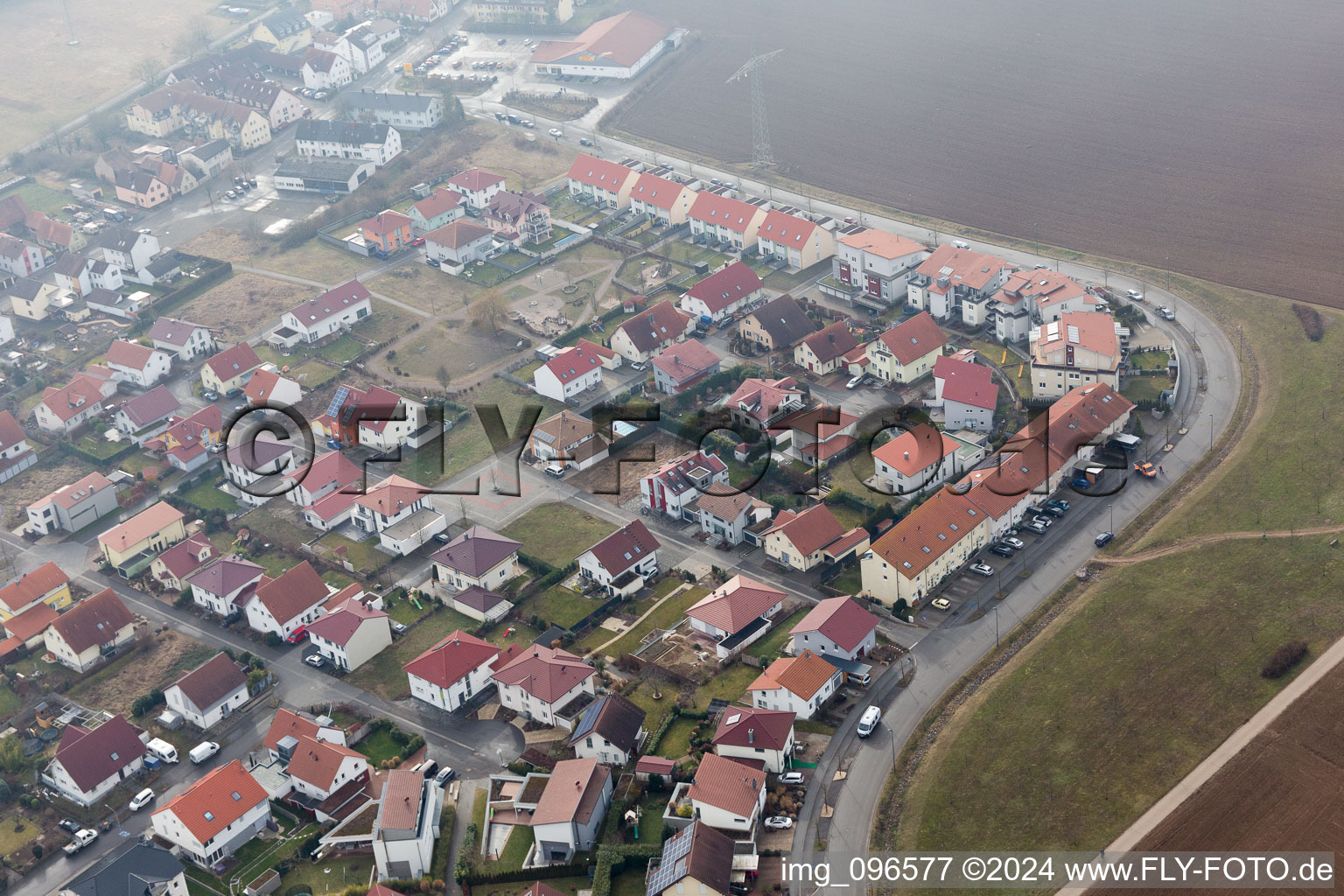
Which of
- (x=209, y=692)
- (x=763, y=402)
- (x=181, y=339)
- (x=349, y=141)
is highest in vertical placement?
(x=349, y=141)

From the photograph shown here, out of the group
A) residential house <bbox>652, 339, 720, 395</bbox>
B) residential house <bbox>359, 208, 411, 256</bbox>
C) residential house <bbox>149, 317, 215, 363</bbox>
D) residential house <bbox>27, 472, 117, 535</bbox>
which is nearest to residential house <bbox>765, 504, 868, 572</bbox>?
residential house <bbox>652, 339, 720, 395</bbox>

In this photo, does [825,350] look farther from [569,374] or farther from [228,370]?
[228,370]

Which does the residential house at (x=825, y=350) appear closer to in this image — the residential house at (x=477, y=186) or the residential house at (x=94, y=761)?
the residential house at (x=477, y=186)

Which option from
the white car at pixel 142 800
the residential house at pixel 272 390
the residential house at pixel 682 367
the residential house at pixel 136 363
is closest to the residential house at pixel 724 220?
the residential house at pixel 682 367

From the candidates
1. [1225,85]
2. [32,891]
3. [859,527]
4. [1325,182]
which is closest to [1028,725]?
[859,527]

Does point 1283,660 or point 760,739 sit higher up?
point 1283,660

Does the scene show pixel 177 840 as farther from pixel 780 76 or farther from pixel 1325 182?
pixel 780 76

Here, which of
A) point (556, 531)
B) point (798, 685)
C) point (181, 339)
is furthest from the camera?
point (181, 339)

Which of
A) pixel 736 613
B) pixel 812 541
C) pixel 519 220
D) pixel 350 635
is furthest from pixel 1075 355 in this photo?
pixel 519 220
